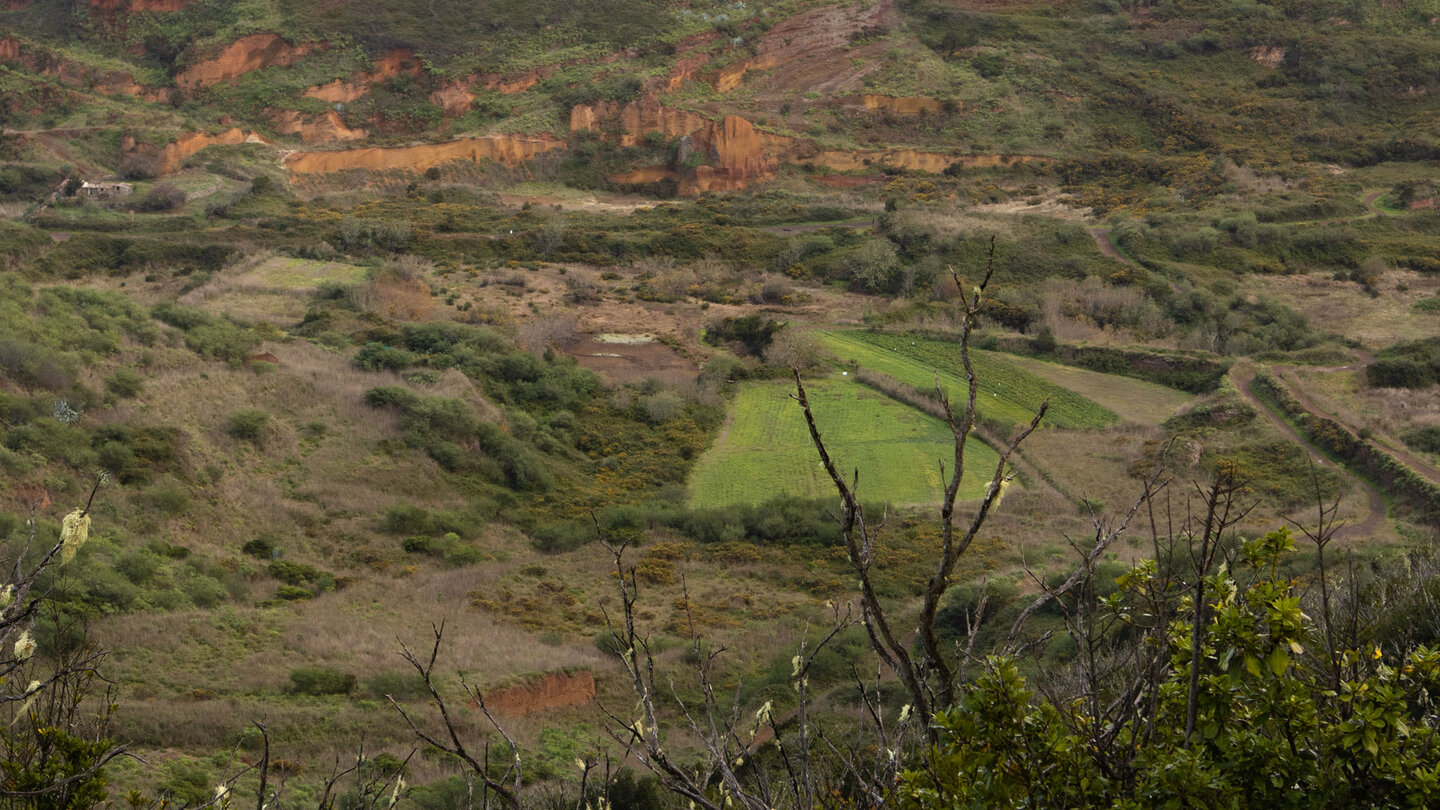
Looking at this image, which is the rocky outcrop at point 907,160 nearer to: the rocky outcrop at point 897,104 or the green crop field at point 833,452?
the rocky outcrop at point 897,104

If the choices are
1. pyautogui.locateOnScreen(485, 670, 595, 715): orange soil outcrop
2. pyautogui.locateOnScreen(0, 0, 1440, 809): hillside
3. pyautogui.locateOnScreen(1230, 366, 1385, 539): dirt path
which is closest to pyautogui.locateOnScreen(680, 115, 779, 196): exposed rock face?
pyautogui.locateOnScreen(0, 0, 1440, 809): hillside

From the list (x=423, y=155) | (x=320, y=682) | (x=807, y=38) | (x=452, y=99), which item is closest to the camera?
(x=320, y=682)

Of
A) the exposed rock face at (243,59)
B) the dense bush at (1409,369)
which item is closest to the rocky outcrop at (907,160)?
the dense bush at (1409,369)

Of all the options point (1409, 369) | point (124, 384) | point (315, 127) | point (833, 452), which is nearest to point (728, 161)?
point (315, 127)

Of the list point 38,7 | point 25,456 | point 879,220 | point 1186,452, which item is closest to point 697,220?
point 879,220

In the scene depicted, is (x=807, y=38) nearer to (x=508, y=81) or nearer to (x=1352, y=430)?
(x=508, y=81)

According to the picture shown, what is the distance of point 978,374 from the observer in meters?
29.4

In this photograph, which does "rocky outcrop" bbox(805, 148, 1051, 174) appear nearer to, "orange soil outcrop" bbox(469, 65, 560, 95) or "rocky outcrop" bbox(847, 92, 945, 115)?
"rocky outcrop" bbox(847, 92, 945, 115)

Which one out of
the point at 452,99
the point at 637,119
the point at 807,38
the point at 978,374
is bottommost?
the point at 978,374

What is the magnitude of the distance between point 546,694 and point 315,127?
4784 cm

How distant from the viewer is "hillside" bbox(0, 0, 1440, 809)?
11.6 meters

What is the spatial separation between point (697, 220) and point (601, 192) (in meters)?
9.24

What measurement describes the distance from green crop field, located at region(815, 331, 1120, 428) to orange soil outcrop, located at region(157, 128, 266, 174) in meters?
32.2

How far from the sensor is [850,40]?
62.8 m
